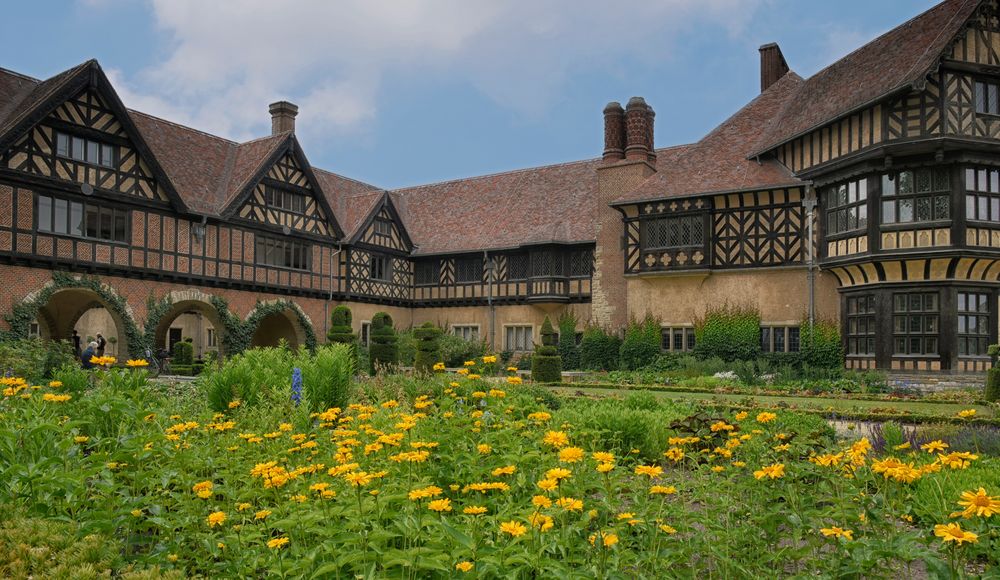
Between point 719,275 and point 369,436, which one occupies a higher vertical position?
point 719,275

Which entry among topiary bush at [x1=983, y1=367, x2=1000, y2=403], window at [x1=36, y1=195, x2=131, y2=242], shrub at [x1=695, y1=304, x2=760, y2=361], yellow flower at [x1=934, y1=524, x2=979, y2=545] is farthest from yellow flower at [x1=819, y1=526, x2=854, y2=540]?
window at [x1=36, y1=195, x2=131, y2=242]

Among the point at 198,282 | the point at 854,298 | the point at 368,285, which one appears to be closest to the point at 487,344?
the point at 368,285

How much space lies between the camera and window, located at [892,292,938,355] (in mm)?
20625

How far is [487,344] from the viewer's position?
107 ft

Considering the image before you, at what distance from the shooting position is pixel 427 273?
35.6 m

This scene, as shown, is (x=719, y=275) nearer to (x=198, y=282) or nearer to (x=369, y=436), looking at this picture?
(x=198, y=282)

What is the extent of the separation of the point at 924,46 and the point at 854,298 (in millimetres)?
7366

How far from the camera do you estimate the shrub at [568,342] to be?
29.8 meters

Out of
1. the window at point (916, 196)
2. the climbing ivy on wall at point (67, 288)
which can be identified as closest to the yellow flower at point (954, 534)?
the window at point (916, 196)

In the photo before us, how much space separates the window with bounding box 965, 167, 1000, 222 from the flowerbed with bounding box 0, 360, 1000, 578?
17.1 metres

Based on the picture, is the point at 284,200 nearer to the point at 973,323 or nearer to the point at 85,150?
the point at 85,150

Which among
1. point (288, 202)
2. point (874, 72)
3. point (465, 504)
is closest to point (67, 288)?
point (288, 202)

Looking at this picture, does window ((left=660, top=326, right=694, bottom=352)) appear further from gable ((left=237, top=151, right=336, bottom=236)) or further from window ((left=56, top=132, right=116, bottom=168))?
window ((left=56, top=132, right=116, bottom=168))

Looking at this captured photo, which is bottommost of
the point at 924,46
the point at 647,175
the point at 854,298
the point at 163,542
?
the point at 163,542
